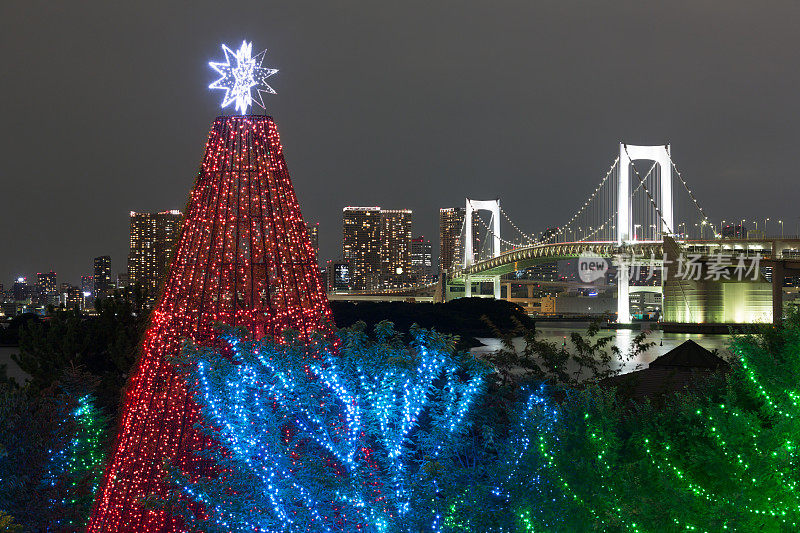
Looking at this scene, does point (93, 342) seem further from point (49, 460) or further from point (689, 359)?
point (689, 359)

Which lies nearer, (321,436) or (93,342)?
(321,436)

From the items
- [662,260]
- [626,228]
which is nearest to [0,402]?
[662,260]

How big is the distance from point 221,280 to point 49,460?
436cm

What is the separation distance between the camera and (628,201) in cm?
5338

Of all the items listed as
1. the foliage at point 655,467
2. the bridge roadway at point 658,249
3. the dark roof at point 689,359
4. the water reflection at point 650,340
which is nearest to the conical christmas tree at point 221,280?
the foliage at point 655,467

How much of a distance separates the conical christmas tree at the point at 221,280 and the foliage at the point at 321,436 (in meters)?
0.46

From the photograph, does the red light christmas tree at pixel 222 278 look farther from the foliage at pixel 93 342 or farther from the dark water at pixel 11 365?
the dark water at pixel 11 365

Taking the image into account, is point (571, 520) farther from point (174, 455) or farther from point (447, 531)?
point (174, 455)

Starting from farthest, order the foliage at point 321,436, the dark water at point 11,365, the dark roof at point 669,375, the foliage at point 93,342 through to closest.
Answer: the dark water at point 11,365 < the foliage at point 93,342 < the dark roof at point 669,375 < the foliage at point 321,436

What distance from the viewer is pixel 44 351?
48.9 ft

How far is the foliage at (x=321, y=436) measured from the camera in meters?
6.24

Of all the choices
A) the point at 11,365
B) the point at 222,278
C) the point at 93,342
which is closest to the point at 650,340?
the point at 11,365

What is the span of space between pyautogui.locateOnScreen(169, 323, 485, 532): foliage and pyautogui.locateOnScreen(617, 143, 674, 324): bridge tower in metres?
44.9

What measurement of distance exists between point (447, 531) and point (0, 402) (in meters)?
6.12
